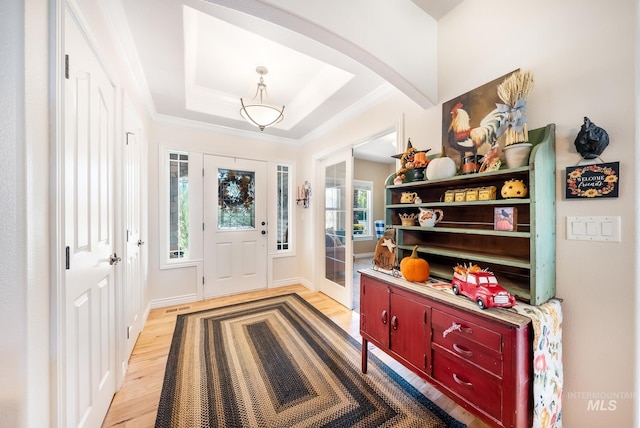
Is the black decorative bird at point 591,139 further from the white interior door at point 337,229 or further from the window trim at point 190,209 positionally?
the window trim at point 190,209

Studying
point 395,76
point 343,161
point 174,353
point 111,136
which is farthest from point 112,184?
point 343,161

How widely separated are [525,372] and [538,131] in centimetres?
121

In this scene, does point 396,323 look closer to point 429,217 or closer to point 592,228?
point 429,217

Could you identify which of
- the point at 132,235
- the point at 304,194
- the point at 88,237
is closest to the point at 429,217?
the point at 88,237

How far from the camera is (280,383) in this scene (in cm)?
167

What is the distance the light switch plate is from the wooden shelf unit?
7cm

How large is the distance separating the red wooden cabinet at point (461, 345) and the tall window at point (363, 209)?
13.7ft

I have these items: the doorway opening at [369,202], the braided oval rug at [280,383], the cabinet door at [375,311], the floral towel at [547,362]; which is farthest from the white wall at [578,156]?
the doorway opening at [369,202]

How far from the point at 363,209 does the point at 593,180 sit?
4.85 meters

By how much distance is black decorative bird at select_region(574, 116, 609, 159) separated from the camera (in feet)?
3.44

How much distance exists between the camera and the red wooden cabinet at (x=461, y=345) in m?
0.99

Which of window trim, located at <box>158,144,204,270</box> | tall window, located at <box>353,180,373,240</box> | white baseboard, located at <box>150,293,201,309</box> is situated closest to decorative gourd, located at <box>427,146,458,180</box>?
window trim, located at <box>158,144,204,270</box>

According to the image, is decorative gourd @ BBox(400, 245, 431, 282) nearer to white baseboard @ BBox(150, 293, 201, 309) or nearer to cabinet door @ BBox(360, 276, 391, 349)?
cabinet door @ BBox(360, 276, 391, 349)

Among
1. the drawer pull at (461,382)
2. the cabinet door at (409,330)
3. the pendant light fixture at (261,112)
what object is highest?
the pendant light fixture at (261,112)
